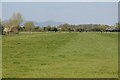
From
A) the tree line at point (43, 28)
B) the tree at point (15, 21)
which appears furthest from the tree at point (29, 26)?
the tree at point (15, 21)

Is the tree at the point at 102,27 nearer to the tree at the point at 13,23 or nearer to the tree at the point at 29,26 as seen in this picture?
the tree at the point at 29,26

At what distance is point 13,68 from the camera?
13008 millimetres

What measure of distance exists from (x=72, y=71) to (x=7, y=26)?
9526 cm

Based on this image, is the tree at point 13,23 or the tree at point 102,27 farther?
the tree at point 102,27

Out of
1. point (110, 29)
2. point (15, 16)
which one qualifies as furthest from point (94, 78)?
point (110, 29)

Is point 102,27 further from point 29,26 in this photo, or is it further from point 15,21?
point 15,21

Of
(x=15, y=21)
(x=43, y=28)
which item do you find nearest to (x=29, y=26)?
(x=43, y=28)

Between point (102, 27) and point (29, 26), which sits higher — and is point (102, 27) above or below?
below

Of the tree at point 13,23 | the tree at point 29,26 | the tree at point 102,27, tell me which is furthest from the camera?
the tree at point 102,27

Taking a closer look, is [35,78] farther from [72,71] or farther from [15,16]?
[15,16]

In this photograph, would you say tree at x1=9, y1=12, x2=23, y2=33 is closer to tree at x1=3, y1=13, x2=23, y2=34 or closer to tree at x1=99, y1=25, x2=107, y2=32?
tree at x1=3, y1=13, x2=23, y2=34

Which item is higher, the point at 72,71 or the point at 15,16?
the point at 15,16

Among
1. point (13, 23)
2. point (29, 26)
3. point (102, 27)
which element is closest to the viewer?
point (13, 23)

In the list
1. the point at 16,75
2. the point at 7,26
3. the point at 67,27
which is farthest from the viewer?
the point at 67,27
